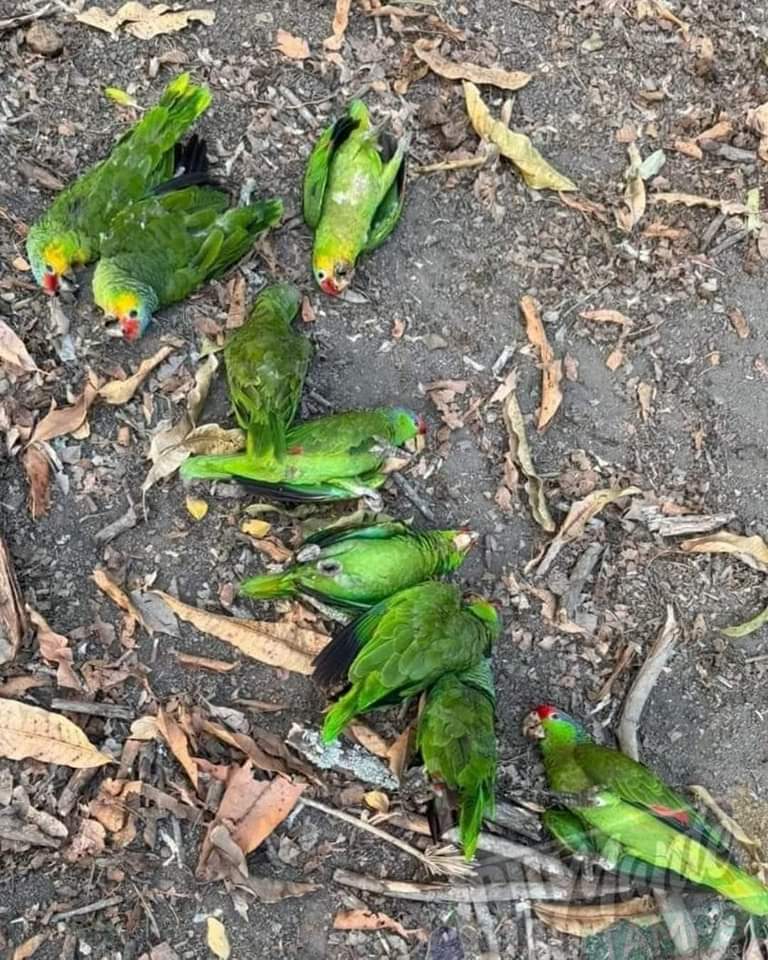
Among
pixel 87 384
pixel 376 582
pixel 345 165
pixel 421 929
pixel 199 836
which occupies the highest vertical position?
pixel 345 165

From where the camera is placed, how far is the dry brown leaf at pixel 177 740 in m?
3.57

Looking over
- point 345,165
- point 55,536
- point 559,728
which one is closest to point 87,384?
point 55,536

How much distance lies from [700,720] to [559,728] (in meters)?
0.69

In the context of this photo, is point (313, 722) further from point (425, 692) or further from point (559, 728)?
point (559, 728)

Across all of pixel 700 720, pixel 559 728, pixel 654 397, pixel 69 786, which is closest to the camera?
pixel 69 786

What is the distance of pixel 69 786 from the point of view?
3502 millimetres

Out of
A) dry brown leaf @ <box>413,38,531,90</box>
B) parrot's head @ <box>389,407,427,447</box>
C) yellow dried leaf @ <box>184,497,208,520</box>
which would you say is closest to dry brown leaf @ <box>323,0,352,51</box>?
dry brown leaf @ <box>413,38,531,90</box>

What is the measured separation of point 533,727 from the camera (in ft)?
12.5

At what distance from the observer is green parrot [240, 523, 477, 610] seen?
12.1ft

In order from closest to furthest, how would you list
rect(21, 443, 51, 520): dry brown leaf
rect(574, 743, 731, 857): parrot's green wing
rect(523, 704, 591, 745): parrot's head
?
rect(574, 743, 731, 857): parrot's green wing < rect(523, 704, 591, 745): parrot's head < rect(21, 443, 51, 520): dry brown leaf

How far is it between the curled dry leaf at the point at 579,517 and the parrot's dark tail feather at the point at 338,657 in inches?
36.9

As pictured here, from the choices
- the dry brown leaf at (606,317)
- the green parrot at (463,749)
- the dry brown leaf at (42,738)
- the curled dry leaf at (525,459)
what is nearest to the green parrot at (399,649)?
the green parrot at (463,749)

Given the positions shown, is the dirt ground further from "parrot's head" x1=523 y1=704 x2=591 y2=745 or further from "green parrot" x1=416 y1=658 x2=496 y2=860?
"green parrot" x1=416 y1=658 x2=496 y2=860

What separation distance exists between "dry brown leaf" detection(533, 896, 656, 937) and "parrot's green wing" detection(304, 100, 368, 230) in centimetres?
301
